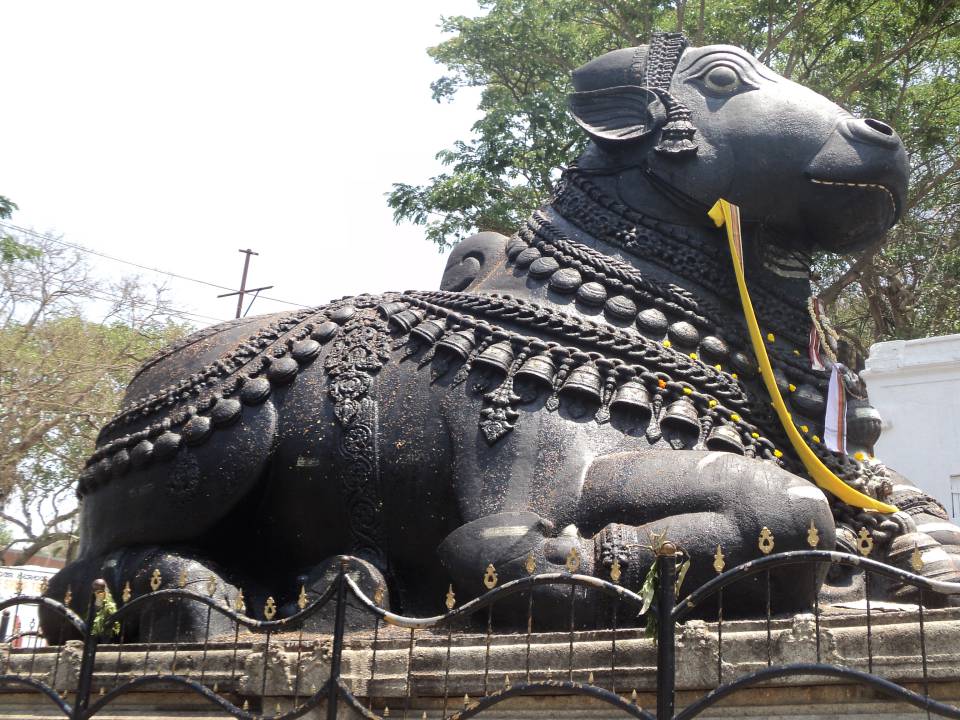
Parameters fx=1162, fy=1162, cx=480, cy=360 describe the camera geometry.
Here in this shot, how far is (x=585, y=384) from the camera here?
5207 millimetres

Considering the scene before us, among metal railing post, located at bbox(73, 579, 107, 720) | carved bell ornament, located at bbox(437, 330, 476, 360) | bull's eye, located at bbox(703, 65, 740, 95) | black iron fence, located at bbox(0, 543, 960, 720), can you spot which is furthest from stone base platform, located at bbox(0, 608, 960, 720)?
bull's eye, located at bbox(703, 65, 740, 95)

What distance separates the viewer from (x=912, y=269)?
60.8 ft

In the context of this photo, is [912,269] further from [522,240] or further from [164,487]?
[164,487]

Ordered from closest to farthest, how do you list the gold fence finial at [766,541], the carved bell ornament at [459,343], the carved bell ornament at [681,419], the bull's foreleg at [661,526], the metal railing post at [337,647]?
the gold fence finial at [766,541] < the metal railing post at [337,647] < the bull's foreleg at [661,526] < the carved bell ornament at [681,419] < the carved bell ornament at [459,343]

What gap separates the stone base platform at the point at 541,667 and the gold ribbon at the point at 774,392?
48.2 inches

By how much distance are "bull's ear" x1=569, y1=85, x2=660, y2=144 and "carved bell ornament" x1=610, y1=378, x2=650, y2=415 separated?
1.49 metres

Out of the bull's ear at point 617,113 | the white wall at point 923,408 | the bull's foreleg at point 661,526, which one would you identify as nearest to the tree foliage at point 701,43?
the white wall at point 923,408

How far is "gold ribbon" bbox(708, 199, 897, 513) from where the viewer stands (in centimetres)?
538

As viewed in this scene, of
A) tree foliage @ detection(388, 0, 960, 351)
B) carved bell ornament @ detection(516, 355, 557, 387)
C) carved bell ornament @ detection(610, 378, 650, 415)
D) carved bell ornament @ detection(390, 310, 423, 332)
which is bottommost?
carved bell ornament @ detection(610, 378, 650, 415)

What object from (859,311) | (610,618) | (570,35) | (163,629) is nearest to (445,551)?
(610,618)

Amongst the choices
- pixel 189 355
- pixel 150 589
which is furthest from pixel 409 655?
pixel 189 355

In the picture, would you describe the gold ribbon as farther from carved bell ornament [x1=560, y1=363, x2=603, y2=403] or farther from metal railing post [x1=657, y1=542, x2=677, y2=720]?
metal railing post [x1=657, y1=542, x2=677, y2=720]

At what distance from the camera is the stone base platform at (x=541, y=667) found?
3613 millimetres

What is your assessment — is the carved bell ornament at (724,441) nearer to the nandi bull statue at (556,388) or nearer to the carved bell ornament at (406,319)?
the nandi bull statue at (556,388)
